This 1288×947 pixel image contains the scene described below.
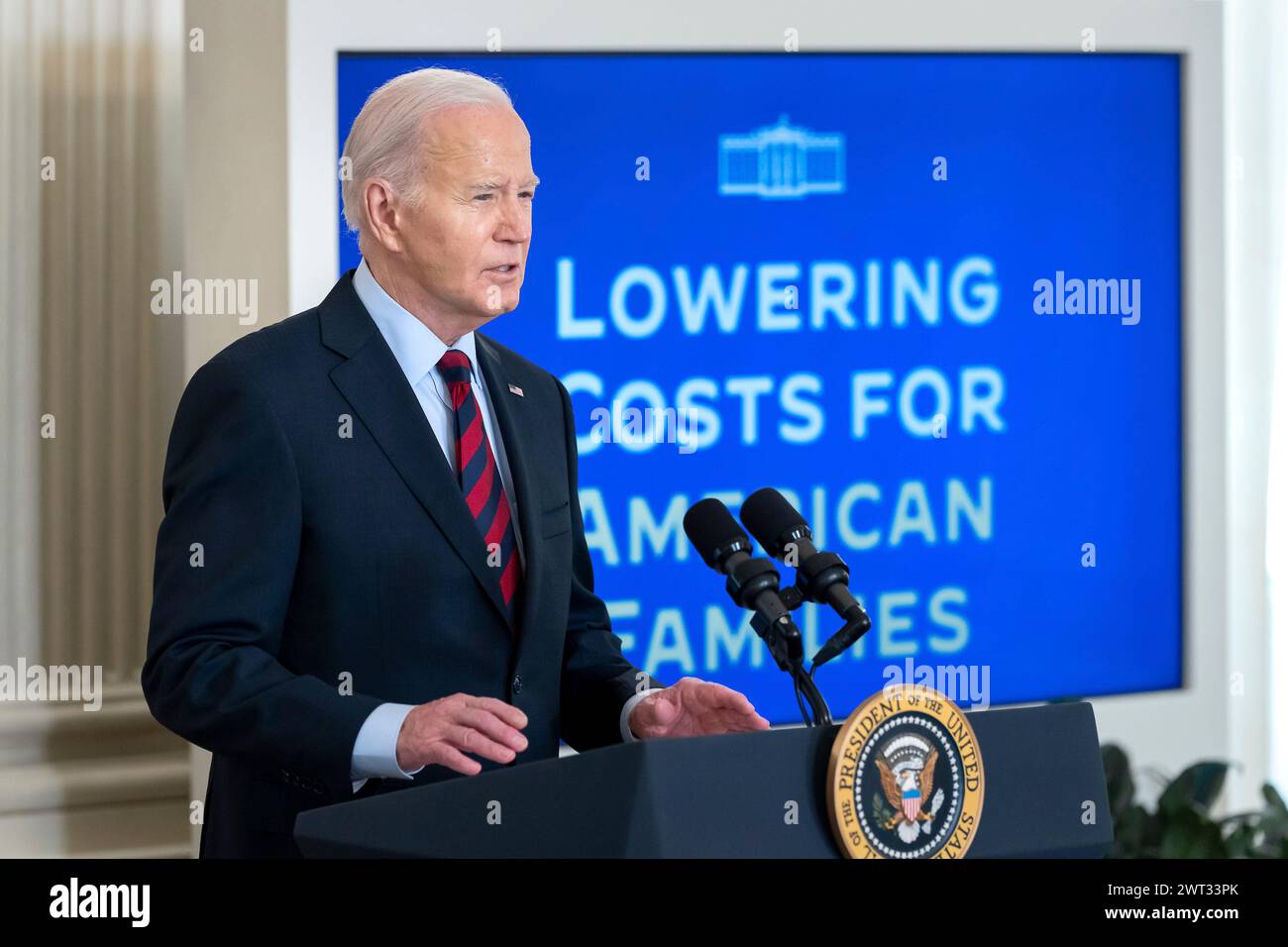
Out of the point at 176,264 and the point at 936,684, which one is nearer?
the point at 176,264

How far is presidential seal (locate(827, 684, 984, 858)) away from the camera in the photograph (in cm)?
126

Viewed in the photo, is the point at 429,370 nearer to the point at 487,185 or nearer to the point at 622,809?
the point at 487,185

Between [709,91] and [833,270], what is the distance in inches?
19.6

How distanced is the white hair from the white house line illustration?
1.38 m

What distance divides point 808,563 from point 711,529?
0.12m

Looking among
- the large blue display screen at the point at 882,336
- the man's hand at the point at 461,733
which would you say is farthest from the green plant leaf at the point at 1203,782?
the man's hand at the point at 461,733

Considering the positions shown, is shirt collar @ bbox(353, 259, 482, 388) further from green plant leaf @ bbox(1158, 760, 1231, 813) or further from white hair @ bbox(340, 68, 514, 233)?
green plant leaf @ bbox(1158, 760, 1231, 813)

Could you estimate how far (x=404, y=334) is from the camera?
1.84 m

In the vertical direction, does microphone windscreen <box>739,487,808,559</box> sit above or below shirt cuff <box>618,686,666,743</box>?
above

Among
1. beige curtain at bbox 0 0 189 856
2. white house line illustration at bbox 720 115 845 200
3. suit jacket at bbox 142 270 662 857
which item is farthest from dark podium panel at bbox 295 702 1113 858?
white house line illustration at bbox 720 115 845 200

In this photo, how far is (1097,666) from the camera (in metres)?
3.46

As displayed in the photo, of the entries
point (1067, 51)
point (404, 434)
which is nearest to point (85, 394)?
point (404, 434)
